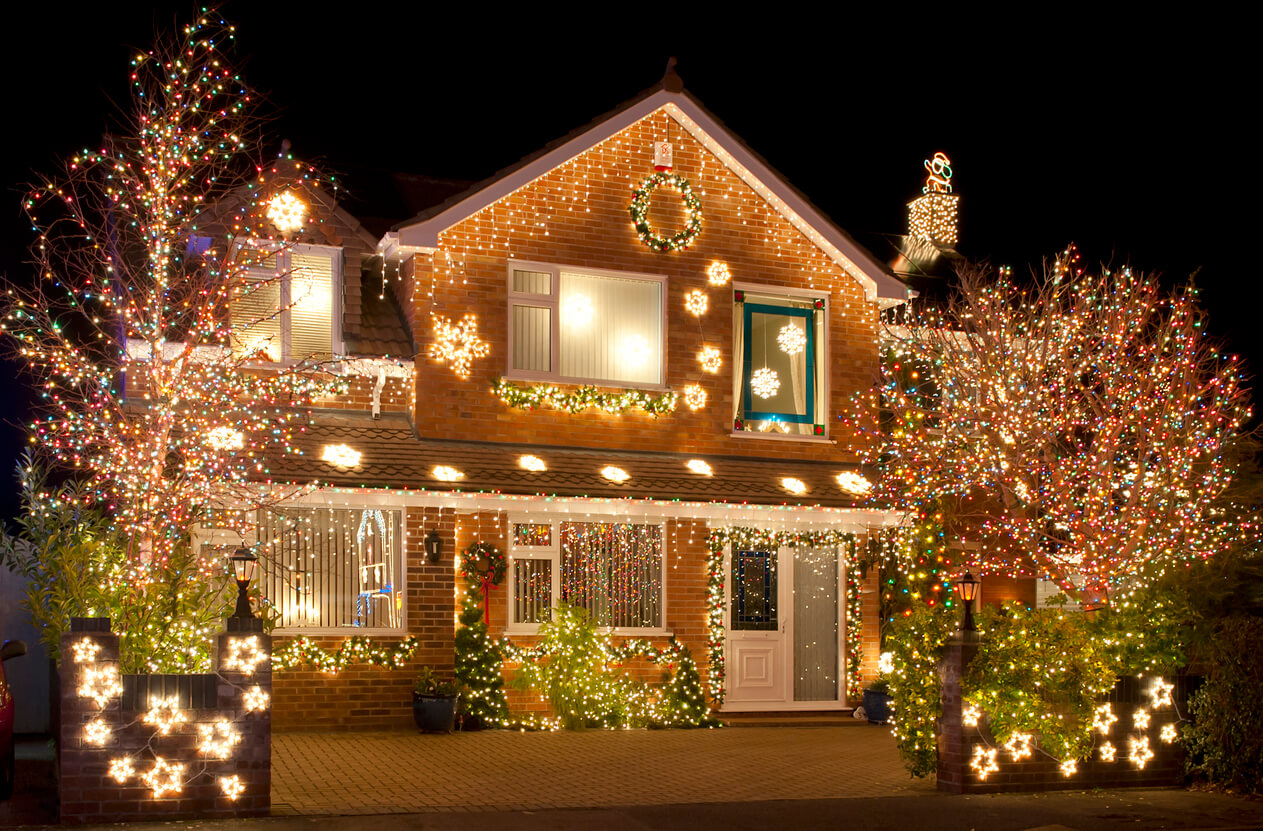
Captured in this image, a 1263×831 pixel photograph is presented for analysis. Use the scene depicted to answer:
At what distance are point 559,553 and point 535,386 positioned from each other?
6.96 feet

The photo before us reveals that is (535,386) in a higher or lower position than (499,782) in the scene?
higher

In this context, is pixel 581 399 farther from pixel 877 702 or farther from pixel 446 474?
pixel 877 702

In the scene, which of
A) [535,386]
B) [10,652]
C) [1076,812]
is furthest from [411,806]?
[535,386]

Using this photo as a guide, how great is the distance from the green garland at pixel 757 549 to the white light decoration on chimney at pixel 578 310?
128 inches

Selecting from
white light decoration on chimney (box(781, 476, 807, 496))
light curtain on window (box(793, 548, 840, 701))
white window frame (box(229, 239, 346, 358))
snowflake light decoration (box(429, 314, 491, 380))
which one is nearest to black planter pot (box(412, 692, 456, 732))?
snowflake light decoration (box(429, 314, 491, 380))

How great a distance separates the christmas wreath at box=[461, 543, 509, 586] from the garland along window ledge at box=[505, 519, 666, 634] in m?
0.35

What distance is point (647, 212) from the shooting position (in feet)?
57.2

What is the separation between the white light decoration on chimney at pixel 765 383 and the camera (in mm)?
18062

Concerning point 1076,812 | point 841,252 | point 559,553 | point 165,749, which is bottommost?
point 1076,812

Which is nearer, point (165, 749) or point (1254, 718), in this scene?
point (165, 749)

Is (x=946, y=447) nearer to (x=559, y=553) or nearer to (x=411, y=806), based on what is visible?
(x=559, y=553)

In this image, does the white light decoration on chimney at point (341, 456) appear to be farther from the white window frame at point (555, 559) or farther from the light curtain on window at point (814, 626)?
the light curtain on window at point (814, 626)

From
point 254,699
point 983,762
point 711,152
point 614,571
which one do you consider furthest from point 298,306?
point 983,762

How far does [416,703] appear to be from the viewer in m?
14.9
